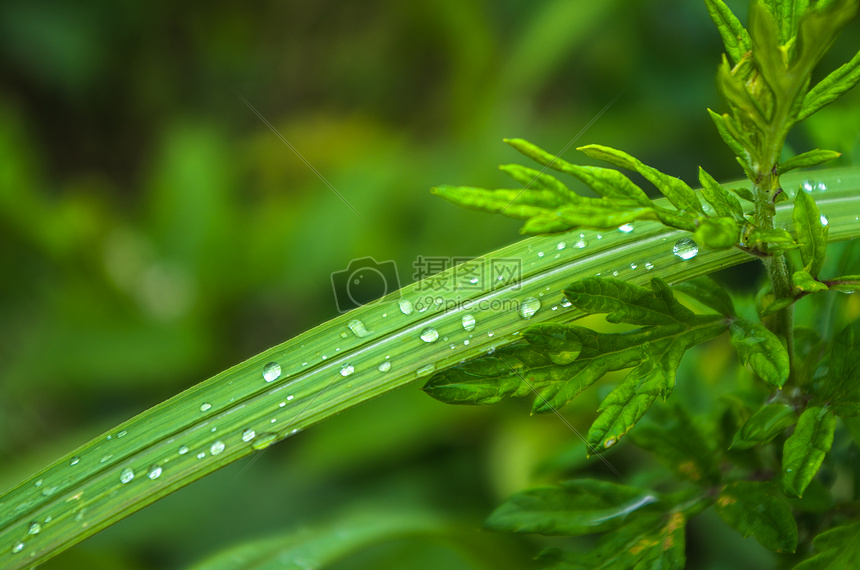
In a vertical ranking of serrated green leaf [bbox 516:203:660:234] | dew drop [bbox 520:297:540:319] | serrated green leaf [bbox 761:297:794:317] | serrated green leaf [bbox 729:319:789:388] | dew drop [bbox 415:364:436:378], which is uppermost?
dew drop [bbox 520:297:540:319]

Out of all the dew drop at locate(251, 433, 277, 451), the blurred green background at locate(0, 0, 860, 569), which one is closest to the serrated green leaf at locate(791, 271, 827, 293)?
the dew drop at locate(251, 433, 277, 451)

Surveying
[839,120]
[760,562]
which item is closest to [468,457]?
[760,562]

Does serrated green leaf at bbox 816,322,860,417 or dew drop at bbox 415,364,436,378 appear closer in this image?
serrated green leaf at bbox 816,322,860,417

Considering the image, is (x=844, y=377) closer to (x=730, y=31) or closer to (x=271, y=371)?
(x=730, y=31)

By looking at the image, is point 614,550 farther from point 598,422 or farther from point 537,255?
point 537,255

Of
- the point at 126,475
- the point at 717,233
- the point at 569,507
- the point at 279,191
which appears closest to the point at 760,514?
the point at 569,507

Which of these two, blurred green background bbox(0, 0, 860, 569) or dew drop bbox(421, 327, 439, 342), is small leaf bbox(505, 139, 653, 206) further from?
blurred green background bbox(0, 0, 860, 569)
